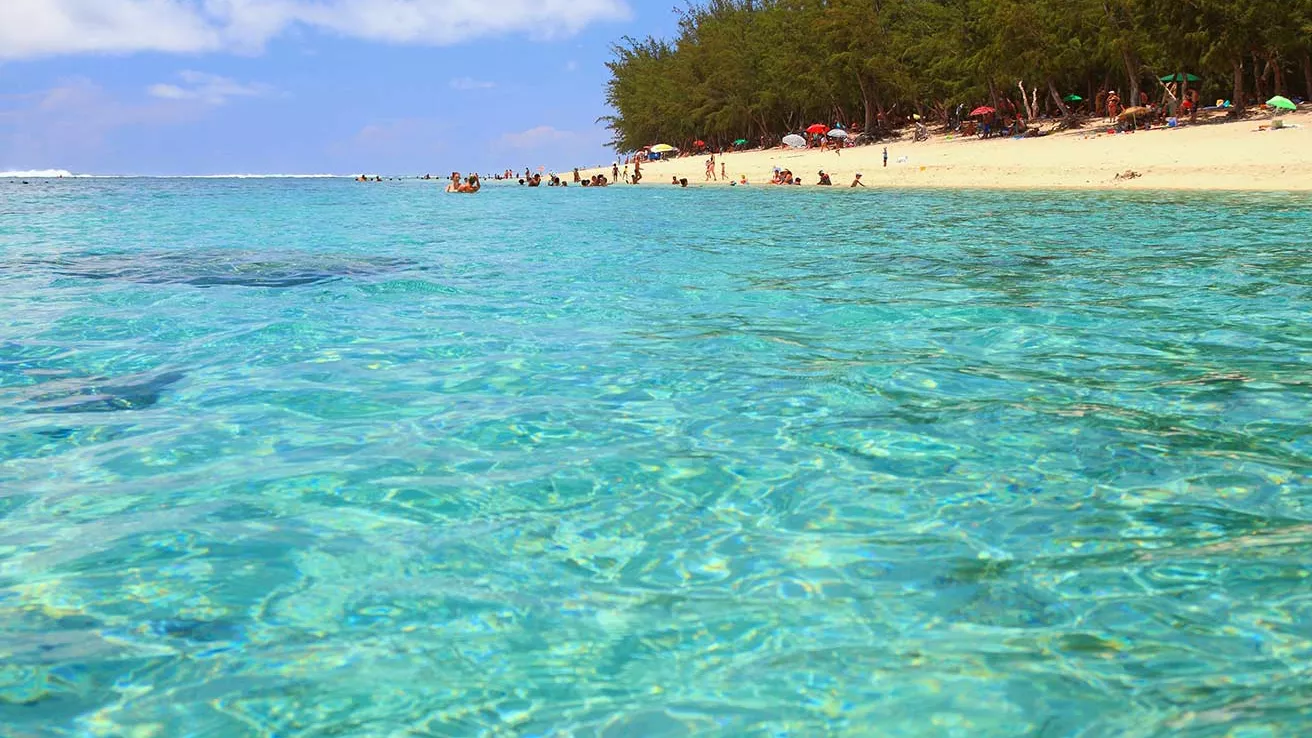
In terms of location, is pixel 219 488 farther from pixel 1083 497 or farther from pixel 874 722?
pixel 1083 497

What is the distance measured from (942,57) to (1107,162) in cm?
2433

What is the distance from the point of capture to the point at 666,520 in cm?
456

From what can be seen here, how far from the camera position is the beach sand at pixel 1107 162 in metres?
31.3

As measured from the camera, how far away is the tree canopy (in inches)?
1655

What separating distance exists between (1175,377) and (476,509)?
5.03 m

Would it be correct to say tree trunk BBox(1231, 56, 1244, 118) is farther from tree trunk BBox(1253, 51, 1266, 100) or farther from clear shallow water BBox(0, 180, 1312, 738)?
clear shallow water BBox(0, 180, 1312, 738)

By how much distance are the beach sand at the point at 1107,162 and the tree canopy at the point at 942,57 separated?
3940 millimetres

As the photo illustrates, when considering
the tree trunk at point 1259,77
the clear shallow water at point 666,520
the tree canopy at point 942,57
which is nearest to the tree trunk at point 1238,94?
the tree canopy at point 942,57

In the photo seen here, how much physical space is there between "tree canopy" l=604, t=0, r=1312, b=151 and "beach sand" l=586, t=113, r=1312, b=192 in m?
3.94

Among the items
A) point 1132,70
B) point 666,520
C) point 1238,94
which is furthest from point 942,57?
point 666,520

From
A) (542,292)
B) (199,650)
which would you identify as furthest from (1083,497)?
(542,292)

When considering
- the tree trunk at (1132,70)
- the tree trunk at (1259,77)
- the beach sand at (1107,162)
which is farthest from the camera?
the tree trunk at (1259,77)

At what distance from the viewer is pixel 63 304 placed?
1145 cm

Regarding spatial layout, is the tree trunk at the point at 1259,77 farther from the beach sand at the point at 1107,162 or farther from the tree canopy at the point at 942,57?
the beach sand at the point at 1107,162
